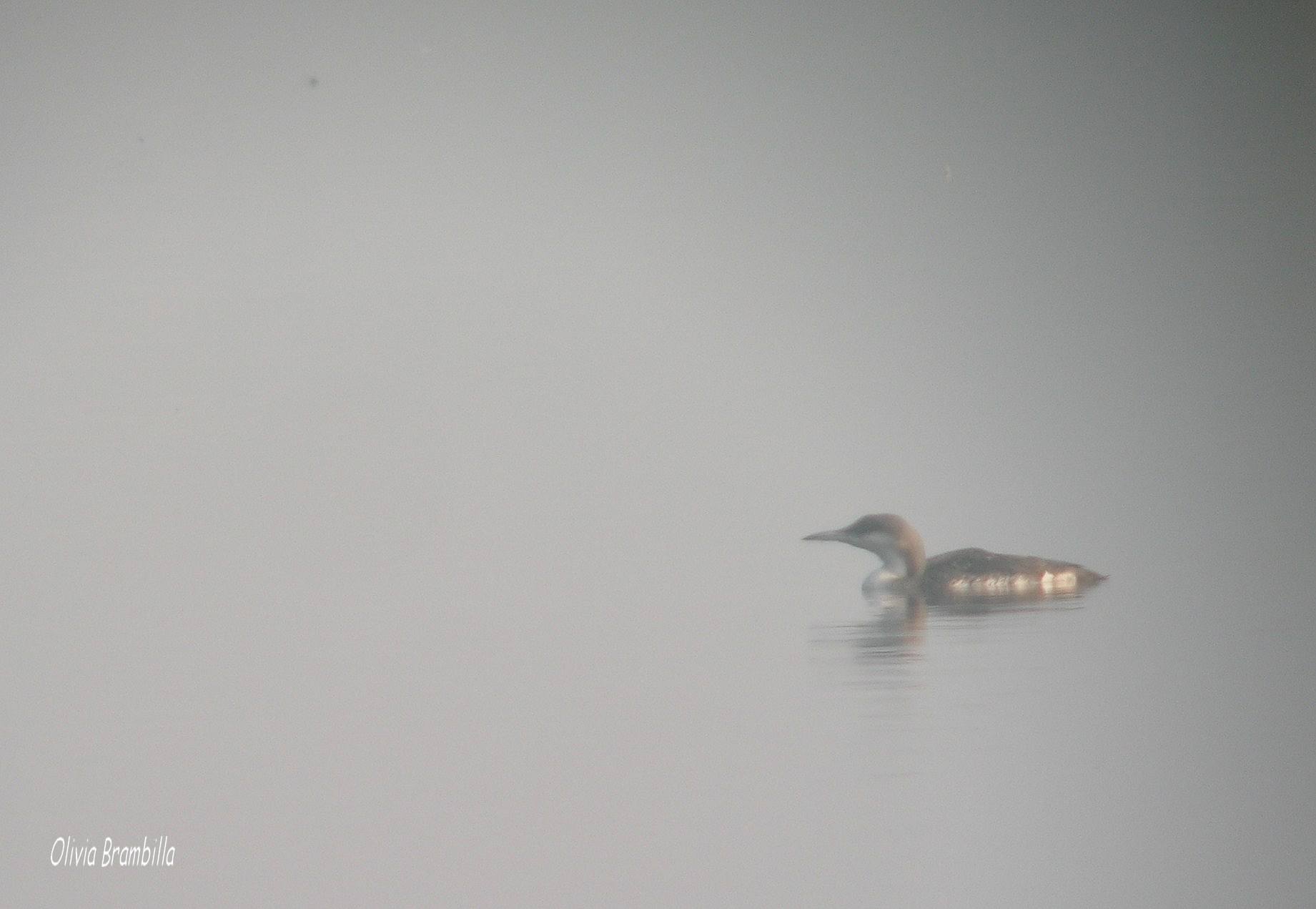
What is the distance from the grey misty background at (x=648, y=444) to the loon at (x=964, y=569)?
25 mm

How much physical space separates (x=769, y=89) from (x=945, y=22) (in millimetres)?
316

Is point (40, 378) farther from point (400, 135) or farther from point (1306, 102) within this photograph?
point (1306, 102)

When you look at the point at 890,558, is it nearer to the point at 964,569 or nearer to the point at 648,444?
the point at 964,569

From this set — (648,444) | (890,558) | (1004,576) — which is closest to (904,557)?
(890,558)

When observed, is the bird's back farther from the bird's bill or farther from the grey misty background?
the bird's bill

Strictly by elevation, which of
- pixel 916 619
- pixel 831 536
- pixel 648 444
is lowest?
pixel 916 619

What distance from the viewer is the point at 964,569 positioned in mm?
1671

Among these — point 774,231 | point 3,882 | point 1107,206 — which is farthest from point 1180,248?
point 3,882

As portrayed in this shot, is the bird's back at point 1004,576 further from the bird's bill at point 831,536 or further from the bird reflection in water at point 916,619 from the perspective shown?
the bird's bill at point 831,536

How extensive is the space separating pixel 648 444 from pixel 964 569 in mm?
531

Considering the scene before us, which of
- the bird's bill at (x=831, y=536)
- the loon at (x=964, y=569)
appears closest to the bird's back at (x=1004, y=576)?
the loon at (x=964, y=569)

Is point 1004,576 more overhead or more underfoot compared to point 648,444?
more underfoot

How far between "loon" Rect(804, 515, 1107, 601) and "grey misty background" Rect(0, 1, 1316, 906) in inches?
1.0

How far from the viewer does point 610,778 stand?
1538mm
